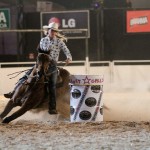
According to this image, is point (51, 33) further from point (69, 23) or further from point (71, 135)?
point (69, 23)

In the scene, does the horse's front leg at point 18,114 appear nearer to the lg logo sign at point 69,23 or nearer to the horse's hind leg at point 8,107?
the horse's hind leg at point 8,107

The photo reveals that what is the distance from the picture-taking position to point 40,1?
20.7m

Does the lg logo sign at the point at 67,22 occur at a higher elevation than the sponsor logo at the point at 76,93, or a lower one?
higher

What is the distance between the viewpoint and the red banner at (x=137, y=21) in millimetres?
19656

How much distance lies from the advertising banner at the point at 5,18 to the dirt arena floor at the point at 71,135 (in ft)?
34.3

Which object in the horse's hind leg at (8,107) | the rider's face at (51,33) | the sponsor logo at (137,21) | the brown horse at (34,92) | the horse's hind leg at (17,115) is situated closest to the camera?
the brown horse at (34,92)

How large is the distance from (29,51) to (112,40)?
3047 millimetres

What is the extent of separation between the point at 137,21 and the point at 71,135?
12595 millimetres

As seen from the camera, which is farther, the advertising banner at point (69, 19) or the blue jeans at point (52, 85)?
the advertising banner at point (69, 19)

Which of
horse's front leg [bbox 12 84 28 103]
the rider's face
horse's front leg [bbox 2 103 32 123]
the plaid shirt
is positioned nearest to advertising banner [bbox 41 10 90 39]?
the plaid shirt

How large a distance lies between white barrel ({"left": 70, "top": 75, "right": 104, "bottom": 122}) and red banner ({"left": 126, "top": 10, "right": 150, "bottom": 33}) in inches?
414

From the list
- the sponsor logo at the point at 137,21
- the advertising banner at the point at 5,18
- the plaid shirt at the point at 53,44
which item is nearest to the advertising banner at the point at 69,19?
the advertising banner at the point at 5,18

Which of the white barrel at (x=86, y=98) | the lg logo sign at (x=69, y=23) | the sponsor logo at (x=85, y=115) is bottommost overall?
the sponsor logo at (x=85, y=115)

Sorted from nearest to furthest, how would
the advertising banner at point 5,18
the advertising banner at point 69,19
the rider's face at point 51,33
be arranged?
the rider's face at point 51,33
the advertising banner at point 69,19
the advertising banner at point 5,18
